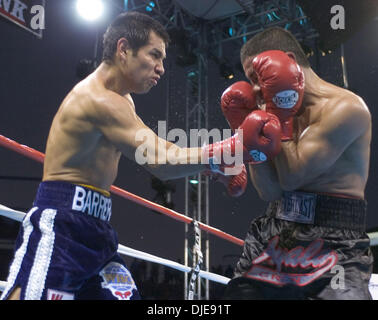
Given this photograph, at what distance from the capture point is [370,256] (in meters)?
1.19

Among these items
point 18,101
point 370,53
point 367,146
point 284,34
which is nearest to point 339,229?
point 367,146

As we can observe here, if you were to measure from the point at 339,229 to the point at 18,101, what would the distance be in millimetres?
6424

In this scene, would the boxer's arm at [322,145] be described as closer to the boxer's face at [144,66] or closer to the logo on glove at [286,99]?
the logo on glove at [286,99]

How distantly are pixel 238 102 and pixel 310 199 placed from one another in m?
0.41

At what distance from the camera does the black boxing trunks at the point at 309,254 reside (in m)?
1.11

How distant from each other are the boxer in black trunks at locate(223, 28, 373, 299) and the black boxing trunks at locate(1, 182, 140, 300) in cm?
41

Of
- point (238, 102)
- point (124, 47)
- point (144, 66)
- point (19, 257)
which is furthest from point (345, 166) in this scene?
point (19, 257)

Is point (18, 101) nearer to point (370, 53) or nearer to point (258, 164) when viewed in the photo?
point (258, 164)

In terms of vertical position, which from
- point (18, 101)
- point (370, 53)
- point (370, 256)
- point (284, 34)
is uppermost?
point (370, 53)

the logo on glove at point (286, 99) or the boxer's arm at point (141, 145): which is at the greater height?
the logo on glove at point (286, 99)

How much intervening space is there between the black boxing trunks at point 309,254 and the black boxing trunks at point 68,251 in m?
0.41

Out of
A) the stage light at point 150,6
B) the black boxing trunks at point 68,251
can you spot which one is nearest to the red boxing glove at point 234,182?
the black boxing trunks at point 68,251

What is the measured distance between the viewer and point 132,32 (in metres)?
1.47
